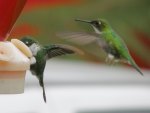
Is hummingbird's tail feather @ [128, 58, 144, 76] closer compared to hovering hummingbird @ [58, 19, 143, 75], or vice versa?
hovering hummingbird @ [58, 19, 143, 75]

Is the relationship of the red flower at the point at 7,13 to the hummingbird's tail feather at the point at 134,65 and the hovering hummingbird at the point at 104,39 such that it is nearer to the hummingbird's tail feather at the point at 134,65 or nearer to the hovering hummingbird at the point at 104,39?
the hovering hummingbird at the point at 104,39

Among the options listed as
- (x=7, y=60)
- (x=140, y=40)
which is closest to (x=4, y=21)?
(x=7, y=60)

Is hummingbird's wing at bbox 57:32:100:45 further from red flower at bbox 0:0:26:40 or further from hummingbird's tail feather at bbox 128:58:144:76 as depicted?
red flower at bbox 0:0:26:40

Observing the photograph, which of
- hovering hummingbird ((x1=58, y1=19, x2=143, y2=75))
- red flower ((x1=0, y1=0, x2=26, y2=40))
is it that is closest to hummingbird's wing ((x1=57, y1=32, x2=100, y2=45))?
hovering hummingbird ((x1=58, y1=19, x2=143, y2=75))

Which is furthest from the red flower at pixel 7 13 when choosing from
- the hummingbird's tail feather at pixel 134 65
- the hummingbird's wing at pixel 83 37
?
the hummingbird's tail feather at pixel 134 65

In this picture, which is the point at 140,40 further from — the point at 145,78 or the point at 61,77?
the point at 61,77

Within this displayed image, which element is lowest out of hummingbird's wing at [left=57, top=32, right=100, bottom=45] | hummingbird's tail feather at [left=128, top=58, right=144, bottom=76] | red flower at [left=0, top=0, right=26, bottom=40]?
hummingbird's tail feather at [left=128, top=58, right=144, bottom=76]
